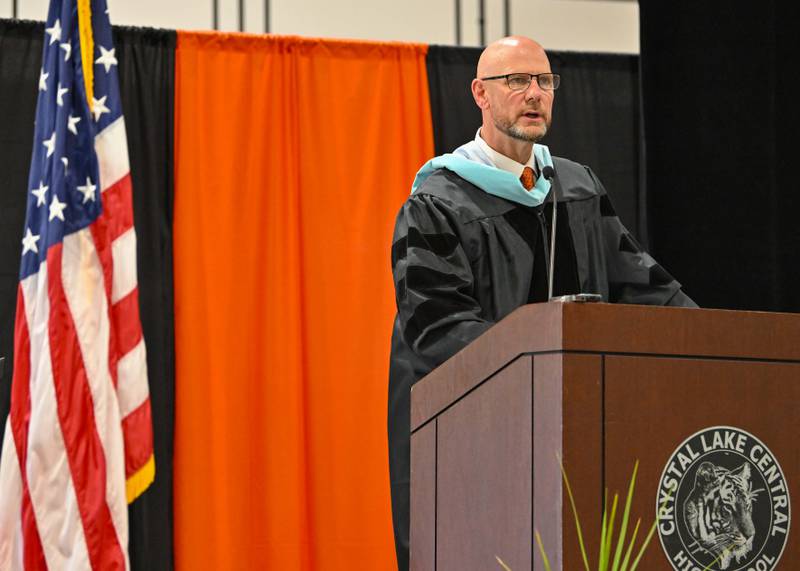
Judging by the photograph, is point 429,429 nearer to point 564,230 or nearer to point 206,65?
point 564,230

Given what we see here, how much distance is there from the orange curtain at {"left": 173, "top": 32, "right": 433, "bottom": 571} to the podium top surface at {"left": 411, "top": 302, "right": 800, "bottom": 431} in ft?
11.6

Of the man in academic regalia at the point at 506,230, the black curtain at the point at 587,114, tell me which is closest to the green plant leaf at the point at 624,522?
the man in academic regalia at the point at 506,230

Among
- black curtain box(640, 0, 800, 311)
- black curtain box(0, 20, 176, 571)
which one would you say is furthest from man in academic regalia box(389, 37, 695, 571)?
black curtain box(640, 0, 800, 311)

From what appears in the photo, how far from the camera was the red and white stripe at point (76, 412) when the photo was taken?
4883 mm

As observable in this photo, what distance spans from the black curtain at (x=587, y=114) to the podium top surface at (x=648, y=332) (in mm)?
3961

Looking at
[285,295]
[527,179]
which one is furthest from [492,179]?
[285,295]

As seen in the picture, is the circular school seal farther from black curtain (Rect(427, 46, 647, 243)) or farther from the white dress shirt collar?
black curtain (Rect(427, 46, 647, 243))

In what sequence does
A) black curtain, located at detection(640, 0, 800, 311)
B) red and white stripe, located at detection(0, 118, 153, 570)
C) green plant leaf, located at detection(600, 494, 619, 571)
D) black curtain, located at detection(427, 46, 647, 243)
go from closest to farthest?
green plant leaf, located at detection(600, 494, 619, 571)
red and white stripe, located at detection(0, 118, 153, 570)
black curtain, located at detection(640, 0, 800, 311)
black curtain, located at detection(427, 46, 647, 243)

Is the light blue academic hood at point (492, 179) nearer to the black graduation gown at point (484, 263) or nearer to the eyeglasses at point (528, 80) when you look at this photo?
the black graduation gown at point (484, 263)

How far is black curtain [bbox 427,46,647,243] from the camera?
6.09 meters

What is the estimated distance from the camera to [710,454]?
2031mm

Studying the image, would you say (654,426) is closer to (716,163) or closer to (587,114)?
(716,163)

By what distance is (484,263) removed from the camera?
361cm

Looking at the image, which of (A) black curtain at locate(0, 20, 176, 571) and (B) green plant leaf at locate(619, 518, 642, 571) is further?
(A) black curtain at locate(0, 20, 176, 571)
